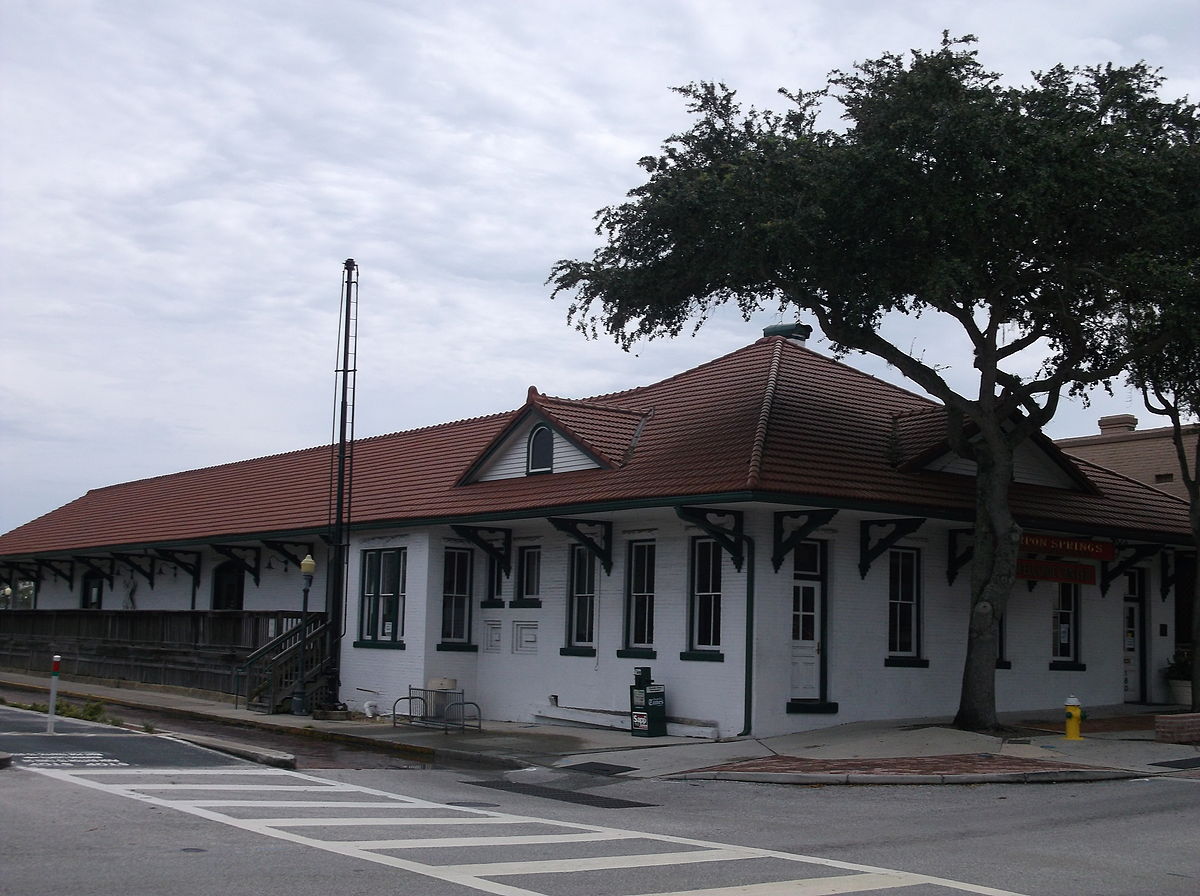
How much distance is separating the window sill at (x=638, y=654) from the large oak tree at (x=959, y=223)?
489 centimetres

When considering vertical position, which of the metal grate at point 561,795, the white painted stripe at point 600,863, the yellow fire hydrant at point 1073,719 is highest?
the yellow fire hydrant at point 1073,719

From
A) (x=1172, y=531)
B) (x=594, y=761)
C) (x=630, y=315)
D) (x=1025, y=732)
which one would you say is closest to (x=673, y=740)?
(x=594, y=761)

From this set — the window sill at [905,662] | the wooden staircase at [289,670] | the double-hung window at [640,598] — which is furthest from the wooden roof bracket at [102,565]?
the window sill at [905,662]

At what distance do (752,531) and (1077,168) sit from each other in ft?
22.9

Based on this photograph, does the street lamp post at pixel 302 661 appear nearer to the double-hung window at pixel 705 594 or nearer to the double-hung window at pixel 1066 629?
the double-hung window at pixel 705 594

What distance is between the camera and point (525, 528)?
24.3 m

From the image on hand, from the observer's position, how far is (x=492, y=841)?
11.0 metres

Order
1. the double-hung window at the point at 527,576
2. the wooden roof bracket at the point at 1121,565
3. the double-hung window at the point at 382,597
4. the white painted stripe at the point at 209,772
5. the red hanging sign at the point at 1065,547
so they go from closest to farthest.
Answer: the white painted stripe at the point at 209,772
the red hanging sign at the point at 1065,547
the double-hung window at the point at 527,576
the wooden roof bracket at the point at 1121,565
the double-hung window at the point at 382,597

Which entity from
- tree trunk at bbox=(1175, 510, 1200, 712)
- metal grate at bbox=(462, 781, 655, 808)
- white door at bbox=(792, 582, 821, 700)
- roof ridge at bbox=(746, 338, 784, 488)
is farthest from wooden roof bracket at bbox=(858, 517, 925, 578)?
metal grate at bbox=(462, 781, 655, 808)

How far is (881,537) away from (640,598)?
4100mm

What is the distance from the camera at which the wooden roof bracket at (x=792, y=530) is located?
19750 mm

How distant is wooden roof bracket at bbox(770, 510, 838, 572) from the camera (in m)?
19.8

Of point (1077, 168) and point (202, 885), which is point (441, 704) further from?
point (202, 885)

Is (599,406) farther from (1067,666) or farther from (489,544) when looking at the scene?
(1067,666)
